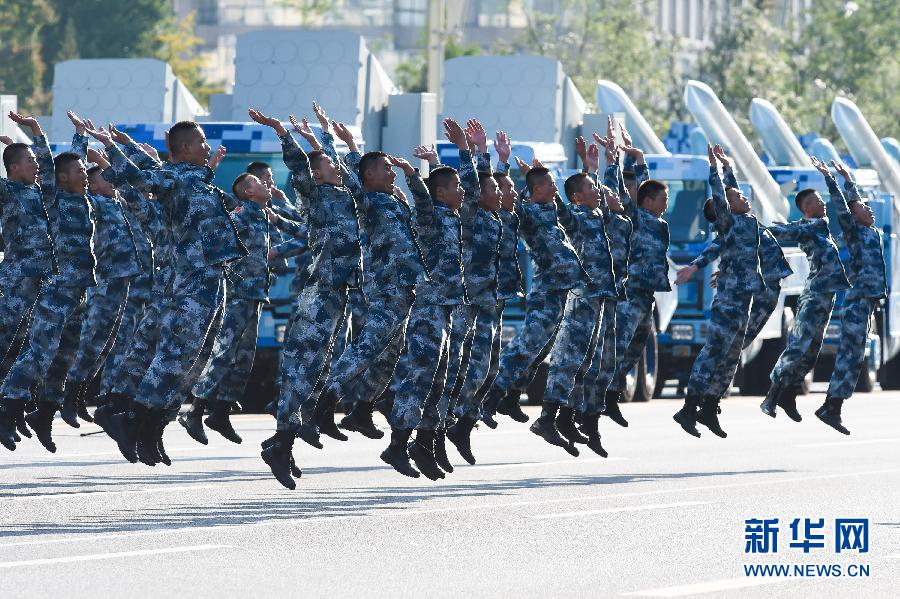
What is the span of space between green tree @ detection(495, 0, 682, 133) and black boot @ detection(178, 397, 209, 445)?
45.1 m

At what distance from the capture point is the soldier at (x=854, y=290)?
17094mm

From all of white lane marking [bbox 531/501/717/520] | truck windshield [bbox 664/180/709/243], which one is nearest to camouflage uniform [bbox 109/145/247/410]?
white lane marking [bbox 531/501/717/520]

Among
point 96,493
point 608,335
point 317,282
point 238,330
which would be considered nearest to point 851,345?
point 608,335

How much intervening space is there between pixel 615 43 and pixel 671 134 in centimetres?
2381

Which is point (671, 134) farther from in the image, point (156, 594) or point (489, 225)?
point (156, 594)

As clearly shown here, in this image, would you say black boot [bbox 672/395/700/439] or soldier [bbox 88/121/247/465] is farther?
black boot [bbox 672/395/700/439]

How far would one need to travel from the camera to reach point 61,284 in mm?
14492

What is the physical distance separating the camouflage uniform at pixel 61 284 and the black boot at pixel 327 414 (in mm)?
1489

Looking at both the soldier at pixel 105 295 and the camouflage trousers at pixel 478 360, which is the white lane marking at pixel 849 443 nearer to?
the camouflage trousers at pixel 478 360

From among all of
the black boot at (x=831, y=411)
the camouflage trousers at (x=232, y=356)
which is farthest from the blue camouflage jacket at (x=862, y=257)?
the camouflage trousers at (x=232, y=356)

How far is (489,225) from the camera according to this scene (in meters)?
14.3

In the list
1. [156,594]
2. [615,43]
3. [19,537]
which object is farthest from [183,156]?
[615,43]

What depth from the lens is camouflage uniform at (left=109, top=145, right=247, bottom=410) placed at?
12.8 meters

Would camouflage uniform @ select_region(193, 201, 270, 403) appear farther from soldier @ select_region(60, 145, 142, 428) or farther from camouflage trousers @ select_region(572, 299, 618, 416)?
camouflage trousers @ select_region(572, 299, 618, 416)
